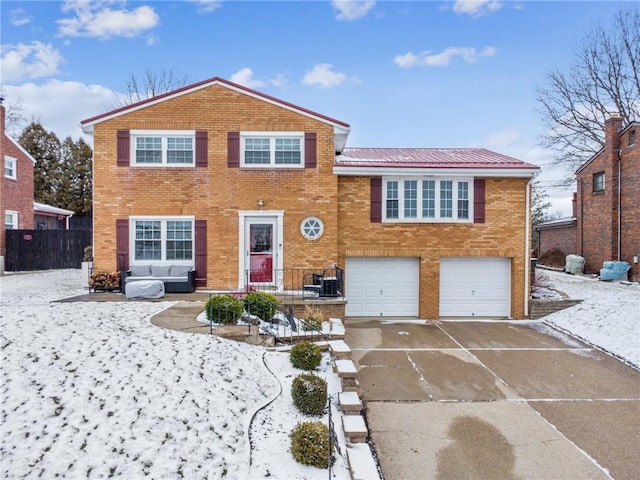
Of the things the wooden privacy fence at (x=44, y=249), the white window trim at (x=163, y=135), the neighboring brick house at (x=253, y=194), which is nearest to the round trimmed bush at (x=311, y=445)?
the neighboring brick house at (x=253, y=194)

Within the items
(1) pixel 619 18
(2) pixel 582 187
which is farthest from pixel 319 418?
(1) pixel 619 18

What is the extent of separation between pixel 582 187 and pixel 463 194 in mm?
12414

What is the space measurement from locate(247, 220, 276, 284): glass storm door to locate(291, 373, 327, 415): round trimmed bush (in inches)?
270

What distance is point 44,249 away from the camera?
66.1 ft

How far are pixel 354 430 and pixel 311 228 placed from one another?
25.9 feet

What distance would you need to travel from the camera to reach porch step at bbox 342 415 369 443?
4703 mm

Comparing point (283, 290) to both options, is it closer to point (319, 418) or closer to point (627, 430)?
point (319, 418)

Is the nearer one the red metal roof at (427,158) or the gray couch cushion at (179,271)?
the gray couch cushion at (179,271)

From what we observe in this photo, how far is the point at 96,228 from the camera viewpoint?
12.0 m

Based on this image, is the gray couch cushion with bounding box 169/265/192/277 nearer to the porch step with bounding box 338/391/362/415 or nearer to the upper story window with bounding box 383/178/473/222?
the upper story window with bounding box 383/178/473/222

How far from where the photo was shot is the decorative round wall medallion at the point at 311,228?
12.1m

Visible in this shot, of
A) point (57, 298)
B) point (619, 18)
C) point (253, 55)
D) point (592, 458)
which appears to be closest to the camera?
point (592, 458)

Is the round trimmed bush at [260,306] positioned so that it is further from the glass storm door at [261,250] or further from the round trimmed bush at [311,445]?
the round trimmed bush at [311,445]

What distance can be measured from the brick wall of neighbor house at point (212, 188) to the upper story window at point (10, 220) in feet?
35.7
